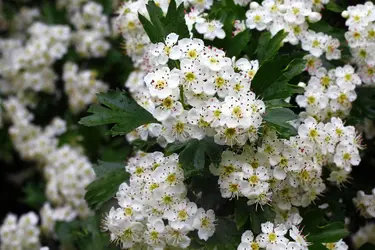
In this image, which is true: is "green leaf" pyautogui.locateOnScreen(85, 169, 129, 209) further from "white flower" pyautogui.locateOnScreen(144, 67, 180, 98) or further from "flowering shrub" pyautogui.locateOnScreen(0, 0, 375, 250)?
"white flower" pyautogui.locateOnScreen(144, 67, 180, 98)

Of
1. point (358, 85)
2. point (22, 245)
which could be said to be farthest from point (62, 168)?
point (358, 85)

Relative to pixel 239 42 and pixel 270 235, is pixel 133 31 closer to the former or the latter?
pixel 239 42

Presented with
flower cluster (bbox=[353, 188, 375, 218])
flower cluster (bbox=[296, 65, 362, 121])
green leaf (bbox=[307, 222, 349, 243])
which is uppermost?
flower cluster (bbox=[296, 65, 362, 121])

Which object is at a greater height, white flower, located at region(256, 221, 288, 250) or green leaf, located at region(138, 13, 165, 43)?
green leaf, located at region(138, 13, 165, 43)

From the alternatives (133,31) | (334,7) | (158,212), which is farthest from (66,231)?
(334,7)

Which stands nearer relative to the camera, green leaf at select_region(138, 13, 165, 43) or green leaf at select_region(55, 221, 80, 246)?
green leaf at select_region(138, 13, 165, 43)

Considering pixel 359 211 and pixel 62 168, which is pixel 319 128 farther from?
pixel 62 168

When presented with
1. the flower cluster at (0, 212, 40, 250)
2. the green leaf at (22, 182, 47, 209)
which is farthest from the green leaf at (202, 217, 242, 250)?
the green leaf at (22, 182, 47, 209)
